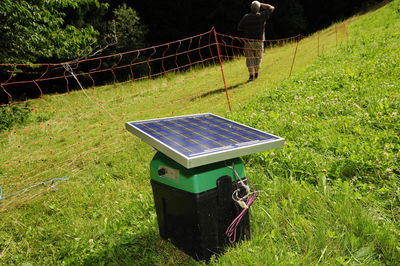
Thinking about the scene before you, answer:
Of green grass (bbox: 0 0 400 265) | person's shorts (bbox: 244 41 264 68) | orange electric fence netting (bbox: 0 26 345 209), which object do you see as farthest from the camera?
person's shorts (bbox: 244 41 264 68)

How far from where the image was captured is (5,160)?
432cm

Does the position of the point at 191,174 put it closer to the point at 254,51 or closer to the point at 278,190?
the point at 278,190

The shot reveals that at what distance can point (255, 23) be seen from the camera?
6.85m

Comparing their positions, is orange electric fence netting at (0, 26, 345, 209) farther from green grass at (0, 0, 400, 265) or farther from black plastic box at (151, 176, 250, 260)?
black plastic box at (151, 176, 250, 260)

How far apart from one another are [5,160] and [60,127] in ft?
6.96

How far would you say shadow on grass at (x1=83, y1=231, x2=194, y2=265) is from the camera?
6.24 feet

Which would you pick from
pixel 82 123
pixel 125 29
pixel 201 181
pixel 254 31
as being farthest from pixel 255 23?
pixel 125 29

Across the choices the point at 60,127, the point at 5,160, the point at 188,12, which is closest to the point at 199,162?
the point at 5,160

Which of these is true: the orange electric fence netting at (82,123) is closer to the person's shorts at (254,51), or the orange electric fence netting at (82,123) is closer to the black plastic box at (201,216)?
the person's shorts at (254,51)

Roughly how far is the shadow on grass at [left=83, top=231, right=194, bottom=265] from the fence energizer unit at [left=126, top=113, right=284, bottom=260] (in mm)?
196

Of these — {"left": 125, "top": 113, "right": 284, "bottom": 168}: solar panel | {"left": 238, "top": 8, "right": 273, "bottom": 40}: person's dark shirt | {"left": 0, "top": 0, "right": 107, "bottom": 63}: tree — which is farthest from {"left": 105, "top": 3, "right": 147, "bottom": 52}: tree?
{"left": 125, "top": 113, "right": 284, "bottom": 168}: solar panel

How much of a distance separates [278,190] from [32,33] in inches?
301

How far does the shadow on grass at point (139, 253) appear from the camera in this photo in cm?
190

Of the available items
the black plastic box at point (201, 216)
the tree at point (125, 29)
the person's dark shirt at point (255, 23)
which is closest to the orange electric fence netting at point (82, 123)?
the person's dark shirt at point (255, 23)
